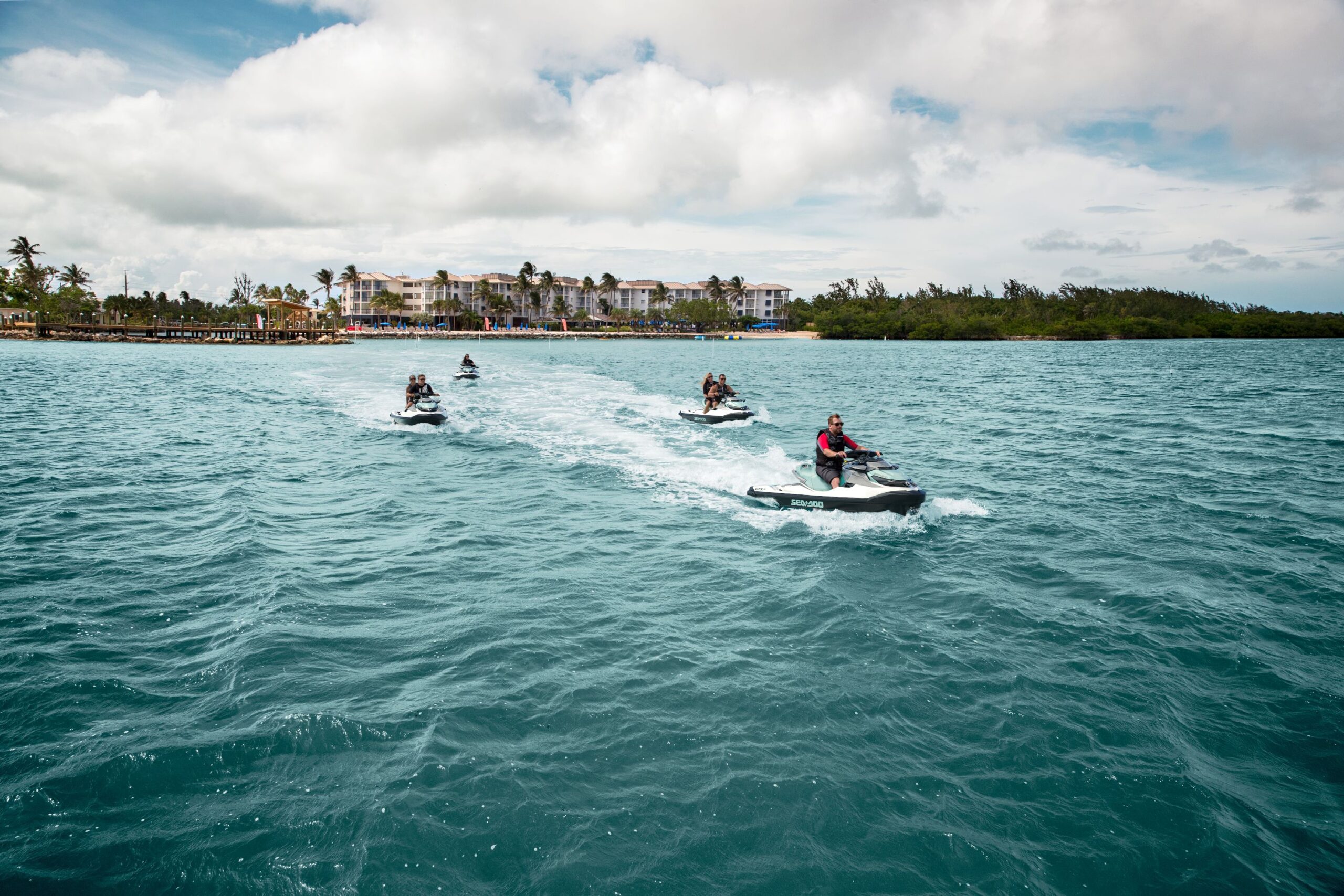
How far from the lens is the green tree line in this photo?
522 feet

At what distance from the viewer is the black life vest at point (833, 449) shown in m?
16.2

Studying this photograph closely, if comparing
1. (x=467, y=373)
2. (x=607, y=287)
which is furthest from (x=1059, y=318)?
(x=467, y=373)

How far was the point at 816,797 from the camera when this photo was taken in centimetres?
669

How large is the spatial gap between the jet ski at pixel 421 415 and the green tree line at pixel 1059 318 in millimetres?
163059

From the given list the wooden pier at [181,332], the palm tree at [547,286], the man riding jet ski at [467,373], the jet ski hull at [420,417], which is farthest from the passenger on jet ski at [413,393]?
the palm tree at [547,286]

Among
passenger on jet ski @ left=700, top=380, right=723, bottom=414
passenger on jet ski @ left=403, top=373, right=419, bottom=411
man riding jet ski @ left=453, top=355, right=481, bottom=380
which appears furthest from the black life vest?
man riding jet ski @ left=453, top=355, right=481, bottom=380

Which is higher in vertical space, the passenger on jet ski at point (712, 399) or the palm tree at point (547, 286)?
the palm tree at point (547, 286)

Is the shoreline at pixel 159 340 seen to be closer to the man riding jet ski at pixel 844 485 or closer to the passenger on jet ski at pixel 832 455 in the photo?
the man riding jet ski at pixel 844 485

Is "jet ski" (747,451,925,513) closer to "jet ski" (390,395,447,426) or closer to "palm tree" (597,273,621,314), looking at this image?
"jet ski" (390,395,447,426)

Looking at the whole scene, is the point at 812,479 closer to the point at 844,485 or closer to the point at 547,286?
the point at 844,485

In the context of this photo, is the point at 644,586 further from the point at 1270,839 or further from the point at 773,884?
the point at 1270,839

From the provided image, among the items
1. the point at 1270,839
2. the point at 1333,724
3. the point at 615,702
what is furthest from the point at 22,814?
the point at 1333,724

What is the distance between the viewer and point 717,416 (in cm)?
2947

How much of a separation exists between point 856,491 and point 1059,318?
18484 cm
